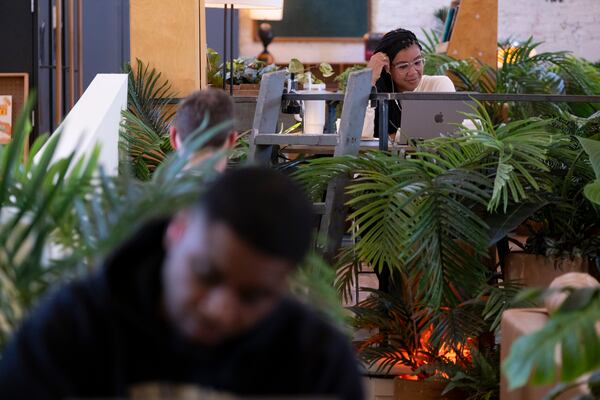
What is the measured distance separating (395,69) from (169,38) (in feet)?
3.74

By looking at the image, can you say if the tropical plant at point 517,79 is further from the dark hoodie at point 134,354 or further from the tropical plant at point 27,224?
the dark hoodie at point 134,354

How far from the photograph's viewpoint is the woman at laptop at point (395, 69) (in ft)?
17.4

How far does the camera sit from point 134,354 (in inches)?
50.4

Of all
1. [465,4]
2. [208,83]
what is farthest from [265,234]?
[465,4]

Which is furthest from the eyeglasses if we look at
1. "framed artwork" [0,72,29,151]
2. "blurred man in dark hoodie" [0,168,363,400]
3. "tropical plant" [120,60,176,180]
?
"blurred man in dark hoodie" [0,168,363,400]

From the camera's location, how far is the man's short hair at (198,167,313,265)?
1172mm

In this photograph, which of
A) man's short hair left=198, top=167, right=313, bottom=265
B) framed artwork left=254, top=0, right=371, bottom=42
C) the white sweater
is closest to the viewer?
man's short hair left=198, top=167, right=313, bottom=265

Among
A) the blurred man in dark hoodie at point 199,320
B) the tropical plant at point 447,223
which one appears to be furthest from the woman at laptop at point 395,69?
the blurred man in dark hoodie at point 199,320

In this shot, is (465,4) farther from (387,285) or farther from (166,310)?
(166,310)

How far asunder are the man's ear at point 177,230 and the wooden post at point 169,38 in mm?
4380

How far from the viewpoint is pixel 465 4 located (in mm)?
7344

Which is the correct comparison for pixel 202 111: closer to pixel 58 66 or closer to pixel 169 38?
pixel 169 38

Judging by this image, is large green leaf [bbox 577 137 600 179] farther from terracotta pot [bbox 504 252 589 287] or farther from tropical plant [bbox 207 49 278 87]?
A: tropical plant [bbox 207 49 278 87]

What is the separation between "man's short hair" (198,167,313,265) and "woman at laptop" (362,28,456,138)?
4.05 m
